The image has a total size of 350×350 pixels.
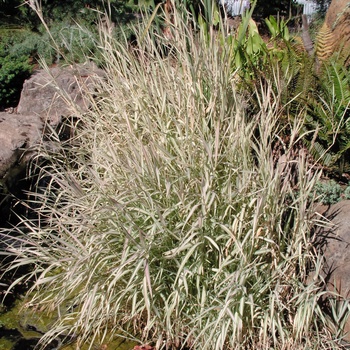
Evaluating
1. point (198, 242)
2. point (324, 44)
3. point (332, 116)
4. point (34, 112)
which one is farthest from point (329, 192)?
point (34, 112)

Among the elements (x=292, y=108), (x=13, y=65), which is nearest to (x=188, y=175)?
(x=292, y=108)

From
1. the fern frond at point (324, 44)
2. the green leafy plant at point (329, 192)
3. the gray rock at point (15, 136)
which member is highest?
the fern frond at point (324, 44)

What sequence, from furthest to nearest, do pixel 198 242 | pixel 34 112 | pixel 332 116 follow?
pixel 34 112, pixel 332 116, pixel 198 242

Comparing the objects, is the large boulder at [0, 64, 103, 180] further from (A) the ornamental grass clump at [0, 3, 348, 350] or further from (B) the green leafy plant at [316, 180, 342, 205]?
(B) the green leafy plant at [316, 180, 342, 205]

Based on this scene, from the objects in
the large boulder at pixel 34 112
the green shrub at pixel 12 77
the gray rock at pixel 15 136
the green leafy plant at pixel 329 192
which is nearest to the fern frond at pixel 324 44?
the green leafy plant at pixel 329 192

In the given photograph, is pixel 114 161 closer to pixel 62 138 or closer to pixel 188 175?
pixel 188 175

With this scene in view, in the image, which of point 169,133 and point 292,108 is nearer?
point 169,133

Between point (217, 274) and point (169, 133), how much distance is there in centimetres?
97

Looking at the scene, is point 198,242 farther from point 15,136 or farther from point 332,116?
point 15,136

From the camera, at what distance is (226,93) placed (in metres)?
3.38

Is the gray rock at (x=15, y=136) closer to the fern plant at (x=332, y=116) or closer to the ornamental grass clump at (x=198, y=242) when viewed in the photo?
the ornamental grass clump at (x=198, y=242)

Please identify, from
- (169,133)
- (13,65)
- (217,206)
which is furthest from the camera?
(13,65)

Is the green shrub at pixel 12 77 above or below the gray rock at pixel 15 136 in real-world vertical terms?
below

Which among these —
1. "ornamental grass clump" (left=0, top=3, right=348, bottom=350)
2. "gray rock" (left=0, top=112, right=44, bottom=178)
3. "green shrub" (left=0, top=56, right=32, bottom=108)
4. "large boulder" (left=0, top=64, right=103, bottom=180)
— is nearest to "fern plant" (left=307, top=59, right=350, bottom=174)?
"ornamental grass clump" (left=0, top=3, right=348, bottom=350)
